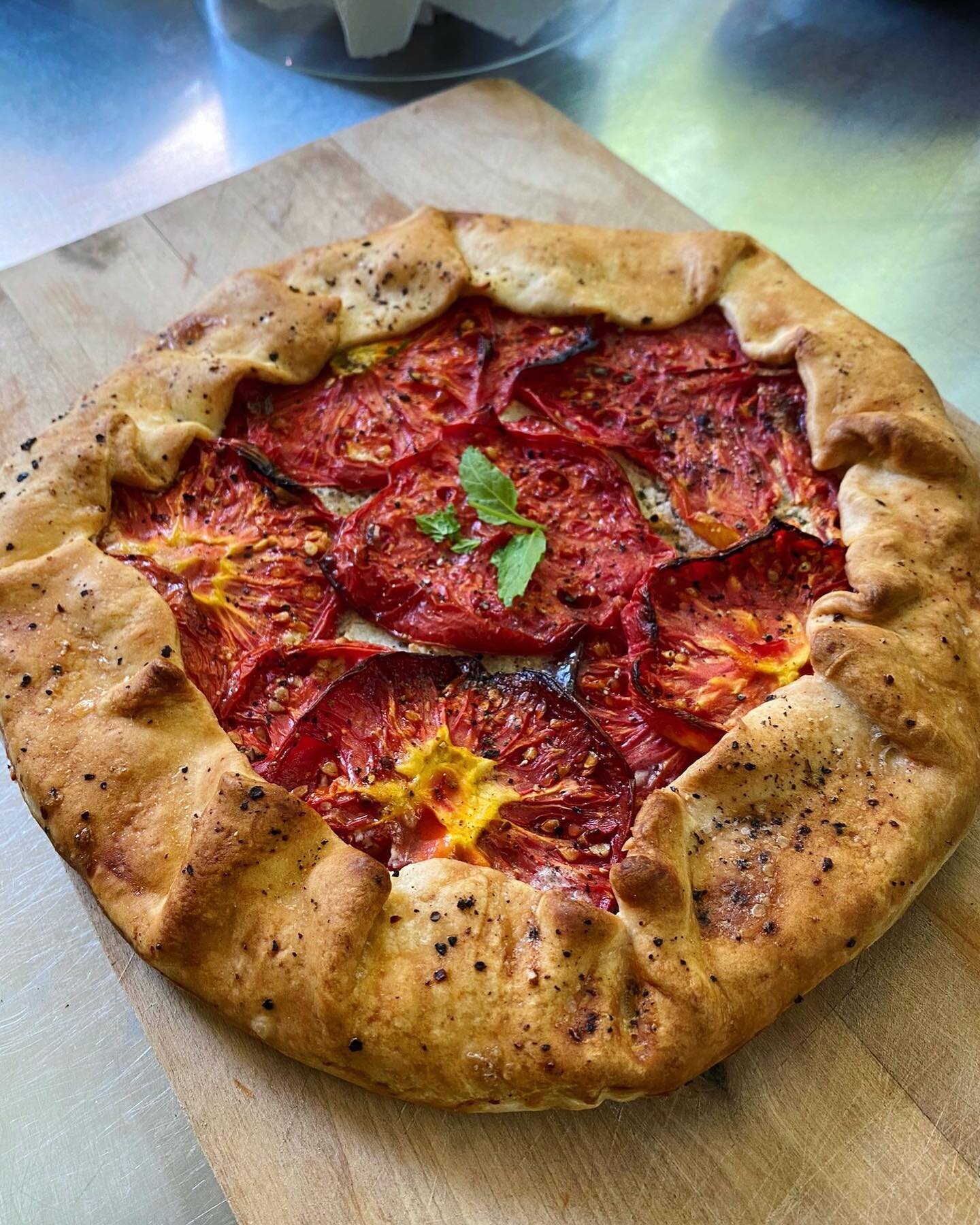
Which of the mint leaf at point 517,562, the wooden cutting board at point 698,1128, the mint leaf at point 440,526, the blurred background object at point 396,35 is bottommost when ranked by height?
the wooden cutting board at point 698,1128

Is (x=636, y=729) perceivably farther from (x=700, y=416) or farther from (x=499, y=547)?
(x=700, y=416)

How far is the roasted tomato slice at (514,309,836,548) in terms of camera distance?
3.68m

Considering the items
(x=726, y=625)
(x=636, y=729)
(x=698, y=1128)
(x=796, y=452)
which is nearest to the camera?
(x=698, y=1128)

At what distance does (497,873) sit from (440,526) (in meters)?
1.24

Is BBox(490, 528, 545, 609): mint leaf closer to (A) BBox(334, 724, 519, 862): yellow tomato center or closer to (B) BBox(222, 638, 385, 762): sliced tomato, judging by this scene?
(B) BBox(222, 638, 385, 762): sliced tomato

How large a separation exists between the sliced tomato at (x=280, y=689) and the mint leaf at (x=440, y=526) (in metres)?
0.44

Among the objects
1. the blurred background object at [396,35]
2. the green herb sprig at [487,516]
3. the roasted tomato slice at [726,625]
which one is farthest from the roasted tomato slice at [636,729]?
the blurred background object at [396,35]

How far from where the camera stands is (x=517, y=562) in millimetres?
3436

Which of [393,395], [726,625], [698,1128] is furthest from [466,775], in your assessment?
[393,395]

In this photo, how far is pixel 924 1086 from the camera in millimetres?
2828

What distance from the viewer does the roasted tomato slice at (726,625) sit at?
10.5 ft

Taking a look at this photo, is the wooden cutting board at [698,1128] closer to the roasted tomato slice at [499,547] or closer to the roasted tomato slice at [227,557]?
the roasted tomato slice at [227,557]

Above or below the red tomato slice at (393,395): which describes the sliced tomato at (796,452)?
below

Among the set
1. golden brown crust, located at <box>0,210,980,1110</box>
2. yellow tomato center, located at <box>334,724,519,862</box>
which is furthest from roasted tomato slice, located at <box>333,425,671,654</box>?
golden brown crust, located at <box>0,210,980,1110</box>
